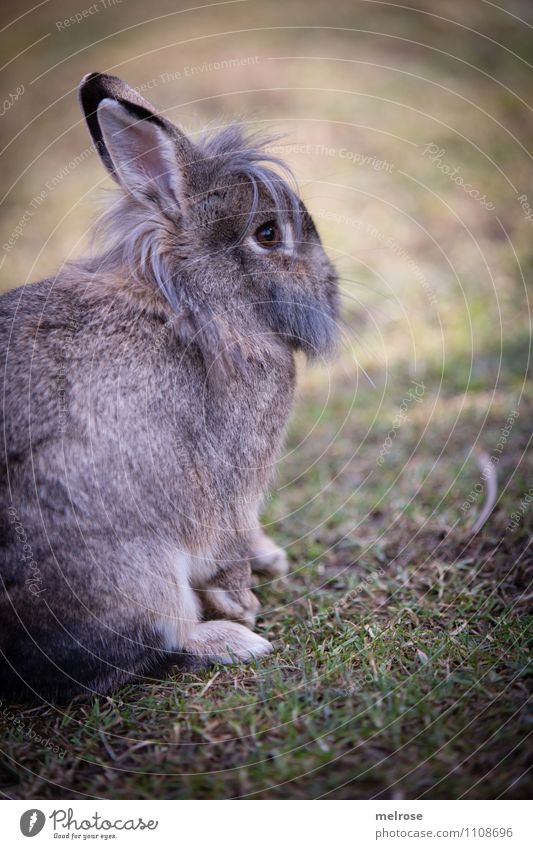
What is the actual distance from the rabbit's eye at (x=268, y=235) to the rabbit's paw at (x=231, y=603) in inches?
63.1

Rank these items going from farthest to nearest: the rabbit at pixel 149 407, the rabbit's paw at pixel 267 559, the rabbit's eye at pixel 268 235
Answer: the rabbit's paw at pixel 267 559
the rabbit's eye at pixel 268 235
the rabbit at pixel 149 407

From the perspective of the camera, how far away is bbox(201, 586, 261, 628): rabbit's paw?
333 centimetres

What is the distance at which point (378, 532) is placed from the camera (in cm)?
A: 400

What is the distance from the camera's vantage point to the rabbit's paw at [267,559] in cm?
369

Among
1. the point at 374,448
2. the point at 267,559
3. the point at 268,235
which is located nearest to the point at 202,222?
the point at 268,235

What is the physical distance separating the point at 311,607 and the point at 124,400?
4.59 ft

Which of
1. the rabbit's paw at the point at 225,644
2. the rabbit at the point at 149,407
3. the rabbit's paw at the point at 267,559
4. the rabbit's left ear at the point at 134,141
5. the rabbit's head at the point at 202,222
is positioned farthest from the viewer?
the rabbit's paw at the point at 267,559
